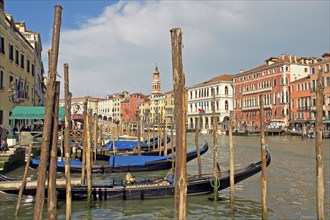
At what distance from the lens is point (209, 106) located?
52281mm

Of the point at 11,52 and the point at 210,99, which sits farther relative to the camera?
the point at 210,99

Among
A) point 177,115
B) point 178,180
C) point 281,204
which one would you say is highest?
point 177,115

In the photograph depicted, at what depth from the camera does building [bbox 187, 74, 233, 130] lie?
4953 centimetres

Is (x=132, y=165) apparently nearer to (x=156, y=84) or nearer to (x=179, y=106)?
(x=179, y=106)

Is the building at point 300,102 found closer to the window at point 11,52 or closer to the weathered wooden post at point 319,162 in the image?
the window at point 11,52

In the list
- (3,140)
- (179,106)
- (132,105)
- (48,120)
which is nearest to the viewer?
(179,106)

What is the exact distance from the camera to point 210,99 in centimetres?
5175

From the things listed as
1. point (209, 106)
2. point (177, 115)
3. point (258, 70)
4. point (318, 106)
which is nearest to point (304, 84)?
point (258, 70)

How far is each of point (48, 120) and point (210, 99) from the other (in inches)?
1918

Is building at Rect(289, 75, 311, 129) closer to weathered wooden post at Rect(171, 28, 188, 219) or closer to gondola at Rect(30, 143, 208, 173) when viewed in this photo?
gondola at Rect(30, 143, 208, 173)

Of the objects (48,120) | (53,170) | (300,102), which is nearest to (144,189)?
A: (53,170)

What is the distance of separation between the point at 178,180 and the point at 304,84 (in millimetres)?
35579

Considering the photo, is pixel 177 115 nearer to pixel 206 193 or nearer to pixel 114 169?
pixel 206 193

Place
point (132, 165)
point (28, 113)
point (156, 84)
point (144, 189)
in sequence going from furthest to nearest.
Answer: point (156, 84) → point (28, 113) → point (132, 165) → point (144, 189)
